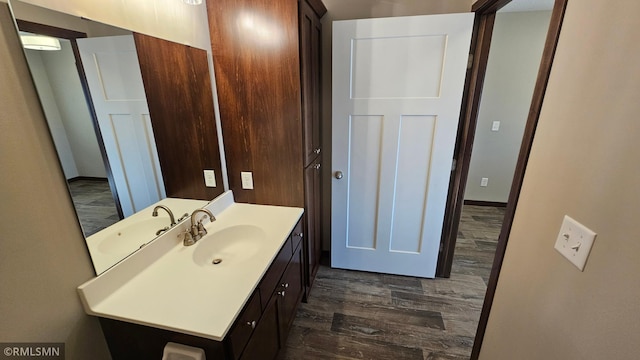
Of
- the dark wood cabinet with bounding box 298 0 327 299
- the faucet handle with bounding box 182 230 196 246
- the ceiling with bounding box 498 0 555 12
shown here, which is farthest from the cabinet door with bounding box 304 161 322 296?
the ceiling with bounding box 498 0 555 12

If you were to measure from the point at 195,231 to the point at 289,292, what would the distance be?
67 cm

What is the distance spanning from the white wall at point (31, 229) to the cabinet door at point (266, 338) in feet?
1.96

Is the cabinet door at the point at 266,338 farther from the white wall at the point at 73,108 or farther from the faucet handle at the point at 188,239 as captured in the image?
the white wall at the point at 73,108

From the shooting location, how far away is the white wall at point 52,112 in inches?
30.0

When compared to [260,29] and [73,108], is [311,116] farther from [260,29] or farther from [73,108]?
[73,108]

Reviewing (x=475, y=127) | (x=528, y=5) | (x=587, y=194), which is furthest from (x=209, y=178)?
(x=528, y=5)

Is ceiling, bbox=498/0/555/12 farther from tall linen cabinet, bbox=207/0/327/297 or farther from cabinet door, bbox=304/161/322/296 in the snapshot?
cabinet door, bbox=304/161/322/296

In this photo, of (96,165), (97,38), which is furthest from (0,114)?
(97,38)

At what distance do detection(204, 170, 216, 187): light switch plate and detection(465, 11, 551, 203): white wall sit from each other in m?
3.36

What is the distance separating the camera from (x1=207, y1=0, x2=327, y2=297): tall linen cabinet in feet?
4.79

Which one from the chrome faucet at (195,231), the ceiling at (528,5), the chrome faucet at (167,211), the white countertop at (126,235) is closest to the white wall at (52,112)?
the white countertop at (126,235)

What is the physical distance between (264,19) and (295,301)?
1761mm

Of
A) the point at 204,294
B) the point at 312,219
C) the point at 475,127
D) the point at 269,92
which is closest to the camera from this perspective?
the point at 204,294

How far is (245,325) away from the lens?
1.03 m
